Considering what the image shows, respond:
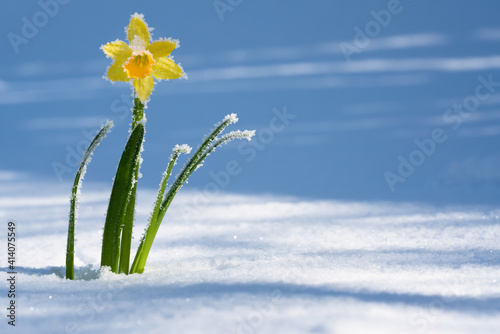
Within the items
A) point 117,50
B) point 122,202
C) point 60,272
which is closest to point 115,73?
point 117,50

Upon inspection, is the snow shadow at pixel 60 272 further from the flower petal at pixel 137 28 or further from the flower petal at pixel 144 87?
the flower petal at pixel 137 28

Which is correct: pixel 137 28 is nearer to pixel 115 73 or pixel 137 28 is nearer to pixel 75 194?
pixel 115 73

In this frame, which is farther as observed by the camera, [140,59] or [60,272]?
[60,272]

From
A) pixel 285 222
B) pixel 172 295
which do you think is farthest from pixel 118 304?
pixel 285 222

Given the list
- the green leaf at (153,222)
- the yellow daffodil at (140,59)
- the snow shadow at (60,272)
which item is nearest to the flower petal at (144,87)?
the yellow daffodil at (140,59)

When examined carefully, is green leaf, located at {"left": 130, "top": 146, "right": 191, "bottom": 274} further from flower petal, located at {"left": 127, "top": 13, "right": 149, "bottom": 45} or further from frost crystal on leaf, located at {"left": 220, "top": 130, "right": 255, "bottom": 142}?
flower petal, located at {"left": 127, "top": 13, "right": 149, "bottom": 45}

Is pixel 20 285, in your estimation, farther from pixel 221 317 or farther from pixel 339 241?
pixel 339 241
